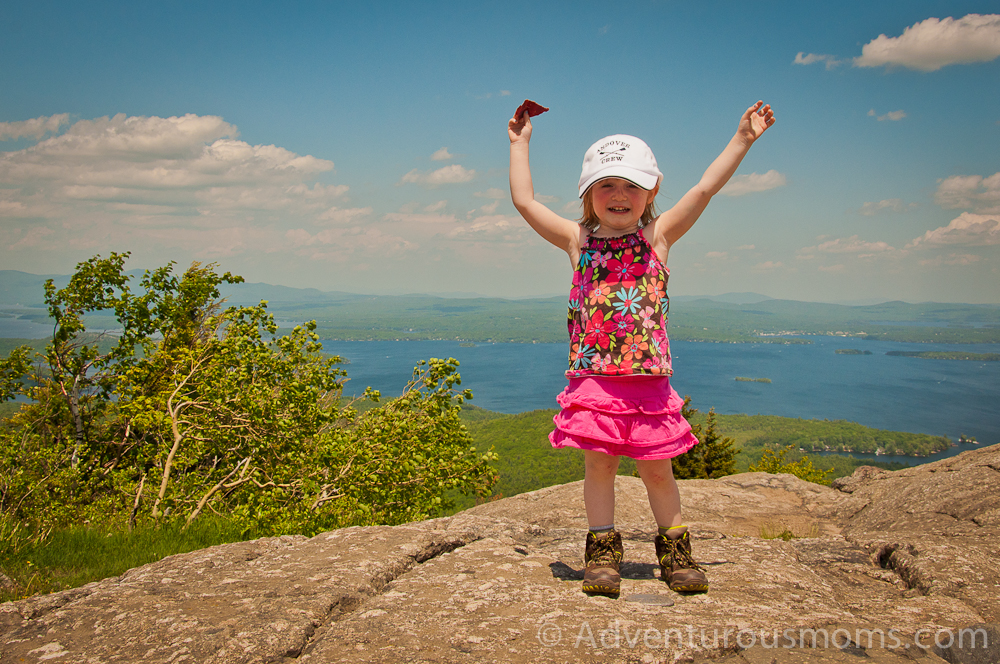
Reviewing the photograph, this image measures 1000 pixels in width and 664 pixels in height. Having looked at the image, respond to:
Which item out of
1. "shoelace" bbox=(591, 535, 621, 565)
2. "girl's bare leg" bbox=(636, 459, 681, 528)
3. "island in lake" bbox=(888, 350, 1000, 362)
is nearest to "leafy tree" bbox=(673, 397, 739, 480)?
"girl's bare leg" bbox=(636, 459, 681, 528)

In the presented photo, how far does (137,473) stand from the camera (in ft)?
29.7

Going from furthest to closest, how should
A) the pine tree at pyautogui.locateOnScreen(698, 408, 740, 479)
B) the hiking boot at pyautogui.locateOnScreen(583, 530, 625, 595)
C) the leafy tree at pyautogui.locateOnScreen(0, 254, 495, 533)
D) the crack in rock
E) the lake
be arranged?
1. the lake
2. the pine tree at pyautogui.locateOnScreen(698, 408, 740, 479)
3. the leafy tree at pyautogui.locateOnScreen(0, 254, 495, 533)
4. the hiking boot at pyautogui.locateOnScreen(583, 530, 625, 595)
5. the crack in rock

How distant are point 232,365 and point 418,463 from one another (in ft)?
10.3

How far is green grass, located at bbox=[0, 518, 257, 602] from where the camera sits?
3.47m

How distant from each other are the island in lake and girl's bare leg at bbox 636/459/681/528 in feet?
698

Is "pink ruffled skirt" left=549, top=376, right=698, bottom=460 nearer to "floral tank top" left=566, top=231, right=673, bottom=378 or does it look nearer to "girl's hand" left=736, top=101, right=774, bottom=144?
"floral tank top" left=566, top=231, right=673, bottom=378

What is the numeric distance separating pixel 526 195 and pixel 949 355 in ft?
746

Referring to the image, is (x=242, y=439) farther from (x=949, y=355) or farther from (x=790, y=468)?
(x=949, y=355)

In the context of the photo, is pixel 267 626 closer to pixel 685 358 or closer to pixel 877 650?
pixel 877 650

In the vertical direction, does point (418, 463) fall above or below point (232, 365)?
below

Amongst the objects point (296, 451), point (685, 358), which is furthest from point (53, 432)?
point (685, 358)

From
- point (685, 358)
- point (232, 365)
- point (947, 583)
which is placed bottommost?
point (685, 358)

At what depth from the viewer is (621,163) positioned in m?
Answer: 2.97

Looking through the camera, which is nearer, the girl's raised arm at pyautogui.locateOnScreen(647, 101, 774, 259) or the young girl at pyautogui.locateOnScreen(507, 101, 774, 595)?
the young girl at pyautogui.locateOnScreen(507, 101, 774, 595)
